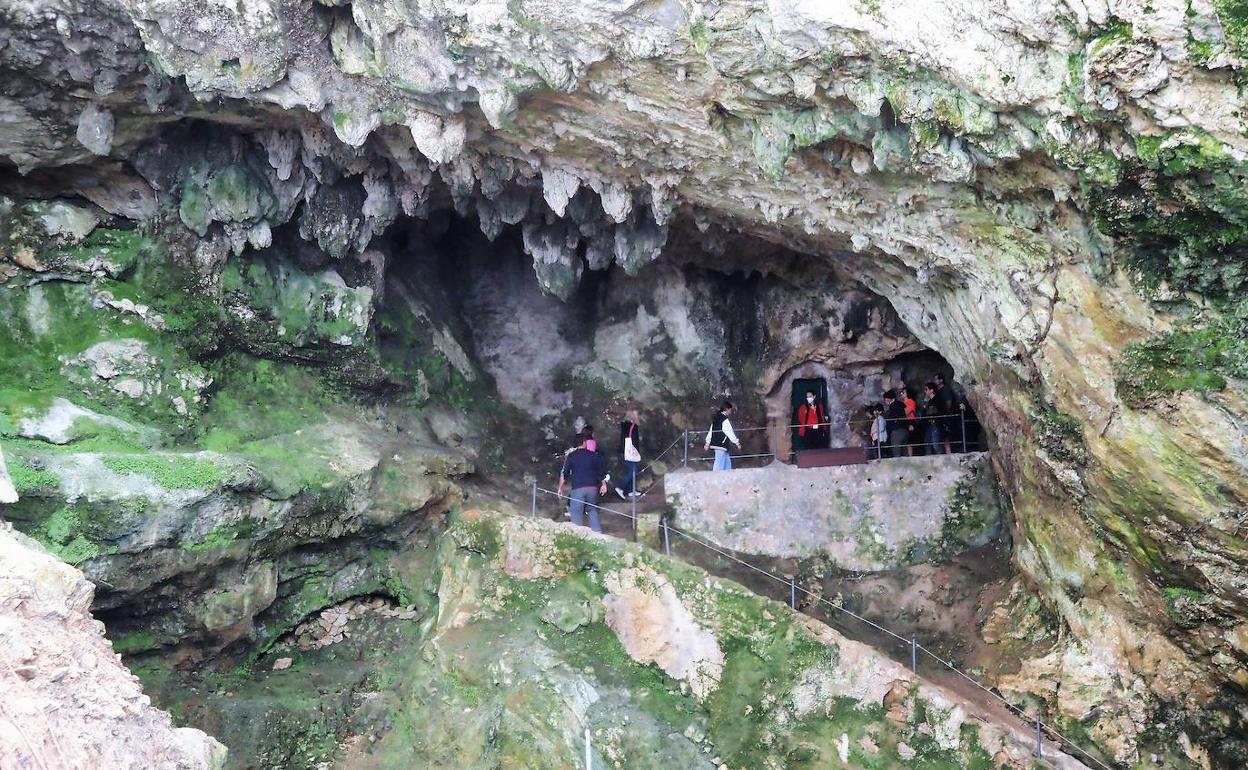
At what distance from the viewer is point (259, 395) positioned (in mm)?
14422

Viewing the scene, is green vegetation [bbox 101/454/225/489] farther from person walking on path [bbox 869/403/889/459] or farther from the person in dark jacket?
the person in dark jacket

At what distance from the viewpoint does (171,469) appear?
1241 centimetres

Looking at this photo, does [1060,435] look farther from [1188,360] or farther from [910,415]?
[910,415]

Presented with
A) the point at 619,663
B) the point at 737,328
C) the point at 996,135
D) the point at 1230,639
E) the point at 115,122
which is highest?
the point at 115,122

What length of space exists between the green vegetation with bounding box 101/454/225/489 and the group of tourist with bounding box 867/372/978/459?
863 cm

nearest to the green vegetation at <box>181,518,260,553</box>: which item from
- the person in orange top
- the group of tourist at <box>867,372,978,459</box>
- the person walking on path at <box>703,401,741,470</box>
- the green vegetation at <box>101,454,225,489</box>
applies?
the green vegetation at <box>101,454,225,489</box>

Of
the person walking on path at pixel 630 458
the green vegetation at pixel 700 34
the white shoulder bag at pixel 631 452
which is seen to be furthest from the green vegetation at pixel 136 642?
the green vegetation at pixel 700 34

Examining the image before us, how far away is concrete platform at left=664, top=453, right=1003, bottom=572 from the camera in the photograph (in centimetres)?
1390

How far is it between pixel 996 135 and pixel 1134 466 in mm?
3477

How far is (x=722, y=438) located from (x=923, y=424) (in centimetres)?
302

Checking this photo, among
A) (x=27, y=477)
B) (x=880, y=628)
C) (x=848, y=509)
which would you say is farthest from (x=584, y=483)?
(x=27, y=477)

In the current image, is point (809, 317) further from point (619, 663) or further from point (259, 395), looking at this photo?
point (259, 395)

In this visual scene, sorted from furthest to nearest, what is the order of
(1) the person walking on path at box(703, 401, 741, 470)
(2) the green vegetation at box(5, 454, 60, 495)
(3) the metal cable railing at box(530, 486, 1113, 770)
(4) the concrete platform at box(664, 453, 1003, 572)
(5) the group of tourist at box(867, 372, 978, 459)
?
(5) the group of tourist at box(867, 372, 978, 459), (1) the person walking on path at box(703, 401, 741, 470), (4) the concrete platform at box(664, 453, 1003, 572), (3) the metal cable railing at box(530, 486, 1113, 770), (2) the green vegetation at box(5, 454, 60, 495)

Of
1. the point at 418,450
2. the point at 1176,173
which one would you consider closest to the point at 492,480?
the point at 418,450
